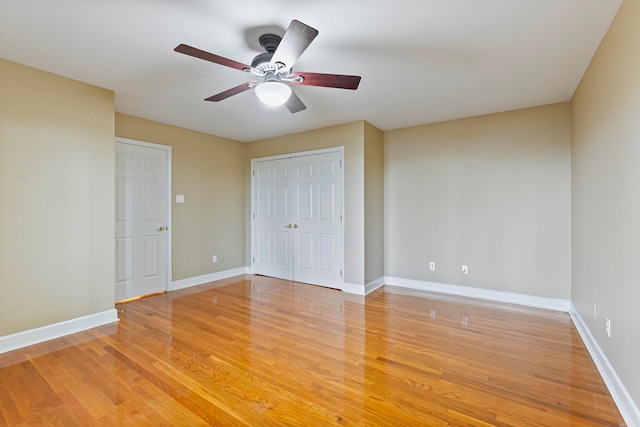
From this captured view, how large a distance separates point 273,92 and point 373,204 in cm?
259

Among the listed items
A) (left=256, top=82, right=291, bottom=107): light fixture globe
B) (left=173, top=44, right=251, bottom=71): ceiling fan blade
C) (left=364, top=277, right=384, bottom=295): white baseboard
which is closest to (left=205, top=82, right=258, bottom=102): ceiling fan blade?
(left=256, top=82, right=291, bottom=107): light fixture globe

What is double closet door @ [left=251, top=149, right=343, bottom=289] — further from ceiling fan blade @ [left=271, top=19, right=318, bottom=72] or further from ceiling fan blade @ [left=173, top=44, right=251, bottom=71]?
ceiling fan blade @ [left=173, top=44, right=251, bottom=71]

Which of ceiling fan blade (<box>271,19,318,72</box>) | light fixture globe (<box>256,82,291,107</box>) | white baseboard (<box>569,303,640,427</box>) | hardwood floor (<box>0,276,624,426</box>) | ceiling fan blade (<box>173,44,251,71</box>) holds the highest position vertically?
ceiling fan blade (<box>271,19,318,72</box>)

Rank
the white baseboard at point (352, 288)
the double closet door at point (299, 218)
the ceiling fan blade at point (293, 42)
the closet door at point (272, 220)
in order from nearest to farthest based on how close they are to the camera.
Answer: the ceiling fan blade at point (293, 42), the white baseboard at point (352, 288), the double closet door at point (299, 218), the closet door at point (272, 220)

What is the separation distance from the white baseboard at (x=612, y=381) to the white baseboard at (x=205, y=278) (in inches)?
182

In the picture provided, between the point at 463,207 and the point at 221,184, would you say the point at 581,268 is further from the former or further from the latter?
the point at 221,184

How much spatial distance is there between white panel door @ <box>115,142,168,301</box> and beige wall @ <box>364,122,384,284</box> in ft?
9.36

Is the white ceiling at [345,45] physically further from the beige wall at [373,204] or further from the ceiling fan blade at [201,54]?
the beige wall at [373,204]

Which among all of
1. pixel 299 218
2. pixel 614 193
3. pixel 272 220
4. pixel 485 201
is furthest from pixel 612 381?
pixel 272 220

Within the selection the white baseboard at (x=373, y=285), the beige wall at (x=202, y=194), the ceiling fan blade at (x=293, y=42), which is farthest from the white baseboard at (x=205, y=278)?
the ceiling fan blade at (x=293, y=42)

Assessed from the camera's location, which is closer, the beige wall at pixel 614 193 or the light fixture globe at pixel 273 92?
the beige wall at pixel 614 193

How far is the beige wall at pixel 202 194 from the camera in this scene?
4367mm

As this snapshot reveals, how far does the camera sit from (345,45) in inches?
90.2

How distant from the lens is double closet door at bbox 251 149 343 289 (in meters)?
4.49
